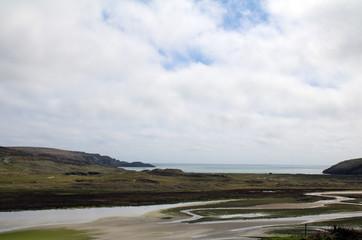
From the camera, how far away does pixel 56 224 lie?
4050cm

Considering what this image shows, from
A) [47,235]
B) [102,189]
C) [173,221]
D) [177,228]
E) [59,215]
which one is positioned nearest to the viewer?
[47,235]

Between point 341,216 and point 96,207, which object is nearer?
point 341,216

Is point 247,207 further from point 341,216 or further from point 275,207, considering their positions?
point 341,216

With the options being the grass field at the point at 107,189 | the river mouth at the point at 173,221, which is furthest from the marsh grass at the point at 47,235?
the grass field at the point at 107,189

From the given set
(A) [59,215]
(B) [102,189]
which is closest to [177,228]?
(A) [59,215]

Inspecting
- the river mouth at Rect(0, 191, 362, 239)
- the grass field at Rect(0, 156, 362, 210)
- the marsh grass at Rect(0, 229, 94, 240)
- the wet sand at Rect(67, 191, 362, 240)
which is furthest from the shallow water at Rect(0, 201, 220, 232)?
the grass field at Rect(0, 156, 362, 210)

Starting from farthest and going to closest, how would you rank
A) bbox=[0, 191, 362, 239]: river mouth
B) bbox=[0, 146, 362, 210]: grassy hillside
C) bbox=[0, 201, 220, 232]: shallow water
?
1. bbox=[0, 146, 362, 210]: grassy hillside
2. bbox=[0, 201, 220, 232]: shallow water
3. bbox=[0, 191, 362, 239]: river mouth

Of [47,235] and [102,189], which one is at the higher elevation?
[102,189]

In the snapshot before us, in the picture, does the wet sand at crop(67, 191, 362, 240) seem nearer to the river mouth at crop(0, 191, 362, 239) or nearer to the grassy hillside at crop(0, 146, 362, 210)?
the river mouth at crop(0, 191, 362, 239)

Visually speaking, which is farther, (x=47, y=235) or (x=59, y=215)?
(x=59, y=215)

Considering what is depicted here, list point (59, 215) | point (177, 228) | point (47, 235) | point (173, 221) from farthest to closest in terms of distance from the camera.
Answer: point (59, 215)
point (173, 221)
point (177, 228)
point (47, 235)

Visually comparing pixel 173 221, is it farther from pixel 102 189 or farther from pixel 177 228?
pixel 102 189

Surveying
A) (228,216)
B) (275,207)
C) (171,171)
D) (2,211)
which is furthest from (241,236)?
(171,171)

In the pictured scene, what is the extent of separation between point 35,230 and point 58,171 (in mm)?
134643
